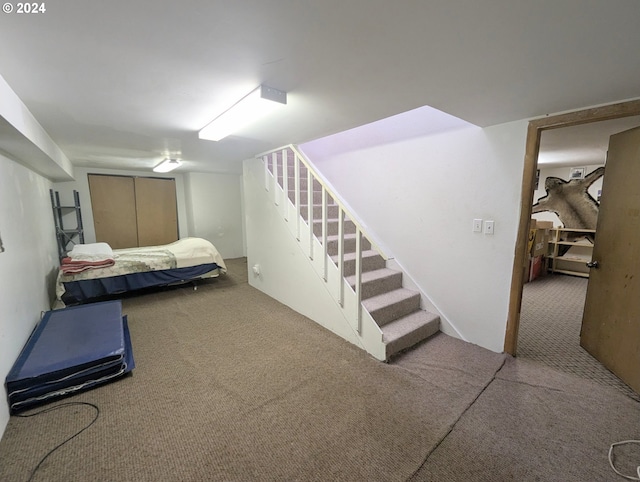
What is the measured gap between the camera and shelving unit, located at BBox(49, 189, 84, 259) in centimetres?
428

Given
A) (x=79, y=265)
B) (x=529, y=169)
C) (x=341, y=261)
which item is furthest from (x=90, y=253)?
(x=529, y=169)

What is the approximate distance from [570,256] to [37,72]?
684cm

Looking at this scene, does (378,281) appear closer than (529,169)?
No

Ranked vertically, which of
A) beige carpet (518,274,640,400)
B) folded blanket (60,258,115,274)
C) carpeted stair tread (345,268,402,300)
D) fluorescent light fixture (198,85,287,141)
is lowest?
beige carpet (518,274,640,400)

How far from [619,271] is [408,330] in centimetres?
160

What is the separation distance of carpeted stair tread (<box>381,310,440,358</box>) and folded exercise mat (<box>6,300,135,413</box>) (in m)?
2.10

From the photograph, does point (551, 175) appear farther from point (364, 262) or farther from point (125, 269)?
point (125, 269)

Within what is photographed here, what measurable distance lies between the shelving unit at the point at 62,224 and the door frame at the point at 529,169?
6192 millimetres

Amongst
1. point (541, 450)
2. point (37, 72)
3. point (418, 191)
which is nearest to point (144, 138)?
point (37, 72)

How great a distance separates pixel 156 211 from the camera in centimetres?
554

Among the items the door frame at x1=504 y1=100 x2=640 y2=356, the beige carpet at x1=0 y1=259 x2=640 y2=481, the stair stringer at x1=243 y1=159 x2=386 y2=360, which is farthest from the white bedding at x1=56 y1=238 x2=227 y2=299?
the door frame at x1=504 y1=100 x2=640 y2=356

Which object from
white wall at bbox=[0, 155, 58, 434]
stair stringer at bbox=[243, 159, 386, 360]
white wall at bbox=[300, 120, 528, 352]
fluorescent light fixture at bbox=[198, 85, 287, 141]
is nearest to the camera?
fluorescent light fixture at bbox=[198, 85, 287, 141]

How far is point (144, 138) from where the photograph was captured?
273 cm

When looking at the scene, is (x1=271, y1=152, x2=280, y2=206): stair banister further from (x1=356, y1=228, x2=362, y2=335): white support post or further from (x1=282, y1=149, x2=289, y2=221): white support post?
(x1=356, y1=228, x2=362, y2=335): white support post
